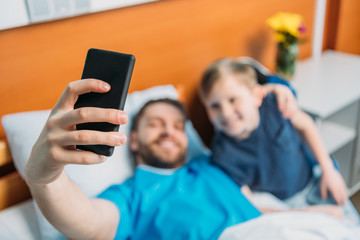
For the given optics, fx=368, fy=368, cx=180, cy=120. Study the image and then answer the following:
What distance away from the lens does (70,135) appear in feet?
1.85

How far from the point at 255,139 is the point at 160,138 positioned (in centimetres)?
35

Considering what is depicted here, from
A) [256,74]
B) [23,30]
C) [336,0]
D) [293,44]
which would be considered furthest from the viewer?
[336,0]

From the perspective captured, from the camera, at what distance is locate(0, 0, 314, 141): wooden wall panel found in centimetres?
115

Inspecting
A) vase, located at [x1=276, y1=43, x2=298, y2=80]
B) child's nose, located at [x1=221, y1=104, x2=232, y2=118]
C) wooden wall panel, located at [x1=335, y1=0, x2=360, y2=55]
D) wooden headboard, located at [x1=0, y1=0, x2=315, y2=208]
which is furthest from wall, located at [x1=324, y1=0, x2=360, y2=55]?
child's nose, located at [x1=221, y1=104, x2=232, y2=118]

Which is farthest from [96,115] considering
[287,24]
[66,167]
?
[287,24]

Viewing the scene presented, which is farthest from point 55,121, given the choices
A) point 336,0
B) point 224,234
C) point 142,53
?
point 336,0

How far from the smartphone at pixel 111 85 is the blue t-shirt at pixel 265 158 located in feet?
2.45

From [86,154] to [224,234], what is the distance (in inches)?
20.7

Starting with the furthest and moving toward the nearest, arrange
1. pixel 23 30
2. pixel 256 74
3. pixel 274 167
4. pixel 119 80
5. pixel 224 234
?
pixel 256 74 → pixel 274 167 → pixel 23 30 → pixel 224 234 → pixel 119 80

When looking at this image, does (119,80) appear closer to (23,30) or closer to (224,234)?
(224,234)

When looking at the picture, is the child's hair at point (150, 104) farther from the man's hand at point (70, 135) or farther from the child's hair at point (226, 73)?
the man's hand at point (70, 135)

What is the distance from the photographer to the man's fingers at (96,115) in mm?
555

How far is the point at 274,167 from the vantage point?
129 cm

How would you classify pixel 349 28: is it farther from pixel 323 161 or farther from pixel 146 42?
pixel 146 42
